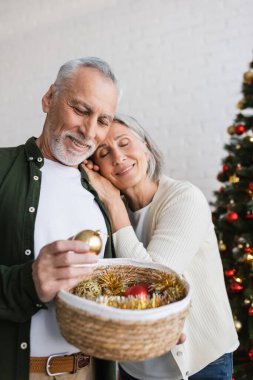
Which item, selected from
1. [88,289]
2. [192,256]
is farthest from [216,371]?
[88,289]

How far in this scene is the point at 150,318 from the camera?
Result: 0.72 metres

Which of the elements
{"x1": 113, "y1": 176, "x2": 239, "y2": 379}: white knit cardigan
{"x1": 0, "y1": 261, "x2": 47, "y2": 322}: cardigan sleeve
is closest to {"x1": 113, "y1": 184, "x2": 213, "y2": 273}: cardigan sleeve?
{"x1": 113, "y1": 176, "x2": 239, "y2": 379}: white knit cardigan

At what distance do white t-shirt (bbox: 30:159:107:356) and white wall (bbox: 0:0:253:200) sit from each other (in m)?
1.86

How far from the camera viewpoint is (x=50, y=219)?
43.0 inches

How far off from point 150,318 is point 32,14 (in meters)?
3.64

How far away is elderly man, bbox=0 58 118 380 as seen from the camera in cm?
82

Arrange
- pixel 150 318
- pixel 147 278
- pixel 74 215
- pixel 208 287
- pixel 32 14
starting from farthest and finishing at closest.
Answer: pixel 32 14, pixel 208 287, pixel 74 215, pixel 147 278, pixel 150 318

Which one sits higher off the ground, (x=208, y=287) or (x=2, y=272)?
(x=2, y=272)

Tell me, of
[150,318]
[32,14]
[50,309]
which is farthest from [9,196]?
[32,14]

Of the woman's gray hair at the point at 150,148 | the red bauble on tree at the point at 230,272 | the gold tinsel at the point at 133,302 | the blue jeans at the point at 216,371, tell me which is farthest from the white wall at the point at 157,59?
the gold tinsel at the point at 133,302

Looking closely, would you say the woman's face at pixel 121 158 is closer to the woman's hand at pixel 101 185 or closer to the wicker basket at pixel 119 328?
the woman's hand at pixel 101 185

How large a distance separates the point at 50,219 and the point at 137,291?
343mm

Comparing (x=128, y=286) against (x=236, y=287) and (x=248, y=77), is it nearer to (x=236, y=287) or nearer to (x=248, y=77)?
(x=236, y=287)

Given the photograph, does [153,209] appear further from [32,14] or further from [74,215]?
[32,14]
